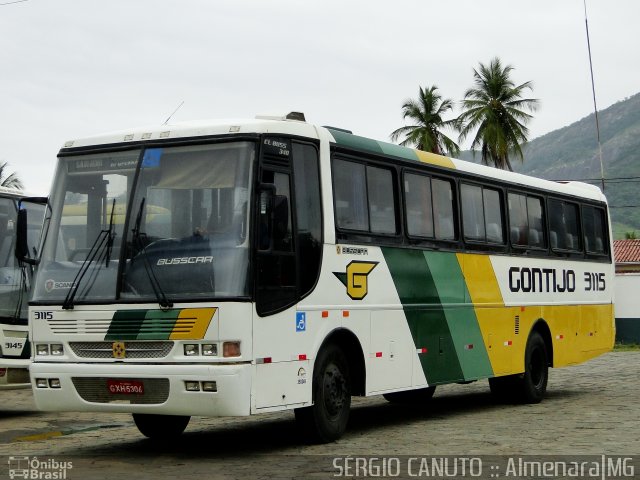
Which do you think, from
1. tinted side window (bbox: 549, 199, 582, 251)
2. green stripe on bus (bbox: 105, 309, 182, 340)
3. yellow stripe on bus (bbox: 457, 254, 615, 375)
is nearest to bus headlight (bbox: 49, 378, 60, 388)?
green stripe on bus (bbox: 105, 309, 182, 340)

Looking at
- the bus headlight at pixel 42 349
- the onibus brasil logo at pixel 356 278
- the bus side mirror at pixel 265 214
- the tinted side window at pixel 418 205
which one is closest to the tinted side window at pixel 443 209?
the tinted side window at pixel 418 205

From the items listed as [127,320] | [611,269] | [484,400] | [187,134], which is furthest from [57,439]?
[611,269]

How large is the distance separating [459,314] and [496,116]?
5718 cm

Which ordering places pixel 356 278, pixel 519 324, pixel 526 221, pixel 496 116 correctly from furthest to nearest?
pixel 496 116 → pixel 526 221 → pixel 519 324 → pixel 356 278

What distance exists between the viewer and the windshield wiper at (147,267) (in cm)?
1093

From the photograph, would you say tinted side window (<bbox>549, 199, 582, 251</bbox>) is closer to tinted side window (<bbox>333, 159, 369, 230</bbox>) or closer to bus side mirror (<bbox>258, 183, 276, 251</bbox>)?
tinted side window (<bbox>333, 159, 369, 230</bbox>)

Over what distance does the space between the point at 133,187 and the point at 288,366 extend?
7.57 feet

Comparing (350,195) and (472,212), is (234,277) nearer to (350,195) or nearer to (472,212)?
(350,195)

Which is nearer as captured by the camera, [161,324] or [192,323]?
[192,323]

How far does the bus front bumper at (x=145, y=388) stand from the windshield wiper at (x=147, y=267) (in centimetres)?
60

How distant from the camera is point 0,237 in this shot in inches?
672

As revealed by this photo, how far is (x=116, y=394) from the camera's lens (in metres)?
11.1

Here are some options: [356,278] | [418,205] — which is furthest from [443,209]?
[356,278]

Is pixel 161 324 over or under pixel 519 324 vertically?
under
